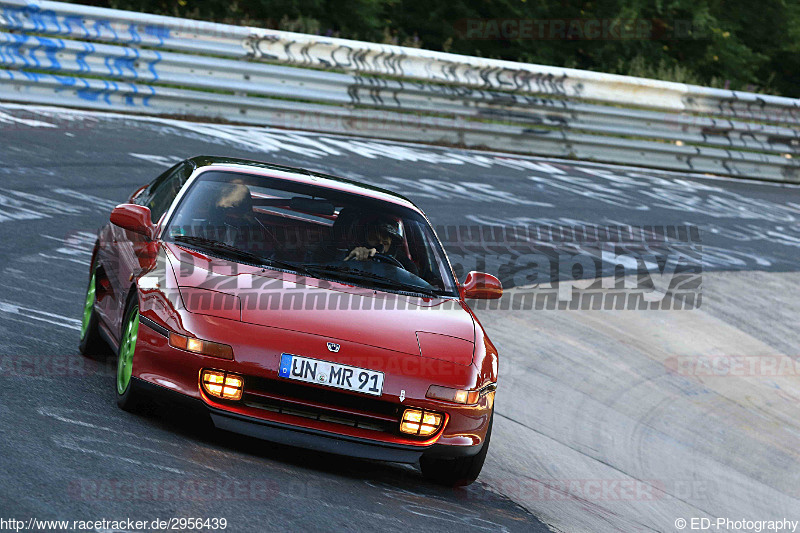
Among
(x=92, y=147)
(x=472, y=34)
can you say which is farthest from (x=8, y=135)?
(x=472, y=34)

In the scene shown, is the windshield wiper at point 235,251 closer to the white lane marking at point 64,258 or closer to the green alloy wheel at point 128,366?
the green alloy wheel at point 128,366

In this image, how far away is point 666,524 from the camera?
22.4 ft

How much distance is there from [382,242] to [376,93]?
1019 centimetres

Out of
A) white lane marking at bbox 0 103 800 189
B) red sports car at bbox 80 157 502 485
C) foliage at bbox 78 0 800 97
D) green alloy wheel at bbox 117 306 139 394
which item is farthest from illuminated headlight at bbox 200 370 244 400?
foliage at bbox 78 0 800 97

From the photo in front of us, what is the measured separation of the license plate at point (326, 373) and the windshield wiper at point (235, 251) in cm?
93

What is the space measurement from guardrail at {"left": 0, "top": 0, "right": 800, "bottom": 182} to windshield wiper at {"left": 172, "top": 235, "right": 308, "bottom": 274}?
904 cm

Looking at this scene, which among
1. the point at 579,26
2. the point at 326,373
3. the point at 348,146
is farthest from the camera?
the point at 579,26

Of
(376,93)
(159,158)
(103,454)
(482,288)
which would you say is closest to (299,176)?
(482,288)

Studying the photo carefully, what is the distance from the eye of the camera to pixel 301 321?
5672 millimetres

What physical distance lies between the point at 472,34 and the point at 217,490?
833 inches

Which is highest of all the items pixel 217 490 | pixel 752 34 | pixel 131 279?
pixel 752 34

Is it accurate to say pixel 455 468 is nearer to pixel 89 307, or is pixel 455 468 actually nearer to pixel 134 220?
pixel 134 220

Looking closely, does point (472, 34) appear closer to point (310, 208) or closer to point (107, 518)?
point (310, 208)

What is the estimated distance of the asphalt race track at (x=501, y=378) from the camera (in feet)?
16.6
